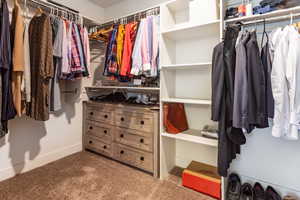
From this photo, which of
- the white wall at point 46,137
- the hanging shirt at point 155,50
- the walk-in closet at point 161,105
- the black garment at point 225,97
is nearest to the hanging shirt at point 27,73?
the walk-in closet at point 161,105

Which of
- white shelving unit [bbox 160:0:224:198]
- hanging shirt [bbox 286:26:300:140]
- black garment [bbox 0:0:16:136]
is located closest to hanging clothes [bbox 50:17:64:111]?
black garment [bbox 0:0:16:136]

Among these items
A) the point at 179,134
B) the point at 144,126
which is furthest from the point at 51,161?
the point at 179,134

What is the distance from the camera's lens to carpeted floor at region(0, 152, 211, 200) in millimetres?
1532

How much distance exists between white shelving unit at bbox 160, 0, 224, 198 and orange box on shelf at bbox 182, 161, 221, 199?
0.75 ft

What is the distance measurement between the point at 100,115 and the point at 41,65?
981 millimetres

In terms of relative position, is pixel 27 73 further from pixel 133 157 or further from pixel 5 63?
pixel 133 157

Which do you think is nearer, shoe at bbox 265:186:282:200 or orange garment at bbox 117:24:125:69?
shoe at bbox 265:186:282:200

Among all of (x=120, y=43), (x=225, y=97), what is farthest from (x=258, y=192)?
(x=120, y=43)

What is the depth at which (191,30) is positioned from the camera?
168 cm

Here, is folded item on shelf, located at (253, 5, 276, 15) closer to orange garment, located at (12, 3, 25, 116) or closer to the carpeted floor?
the carpeted floor

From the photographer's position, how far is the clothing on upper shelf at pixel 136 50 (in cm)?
176

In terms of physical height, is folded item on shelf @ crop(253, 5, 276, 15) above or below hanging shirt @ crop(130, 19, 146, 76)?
above

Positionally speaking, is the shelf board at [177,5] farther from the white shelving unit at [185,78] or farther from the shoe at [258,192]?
the shoe at [258,192]

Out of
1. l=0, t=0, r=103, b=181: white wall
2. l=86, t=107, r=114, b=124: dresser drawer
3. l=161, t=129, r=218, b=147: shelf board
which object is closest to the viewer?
l=161, t=129, r=218, b=147: shelf board
